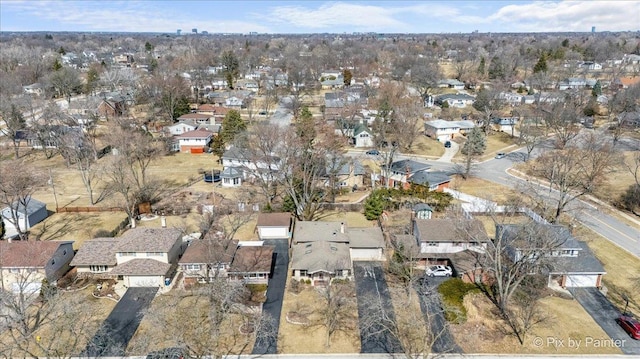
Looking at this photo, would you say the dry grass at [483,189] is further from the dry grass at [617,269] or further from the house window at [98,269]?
the house window at [98,269]

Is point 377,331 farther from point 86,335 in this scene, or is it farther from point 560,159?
point 560,159

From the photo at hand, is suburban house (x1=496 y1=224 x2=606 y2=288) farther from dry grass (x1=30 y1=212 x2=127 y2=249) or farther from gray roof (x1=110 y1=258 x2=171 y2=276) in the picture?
dry grass (x1=30 y1=212 x2=127 y2=249)

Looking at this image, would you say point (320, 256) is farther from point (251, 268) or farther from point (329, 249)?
point (251, 268)

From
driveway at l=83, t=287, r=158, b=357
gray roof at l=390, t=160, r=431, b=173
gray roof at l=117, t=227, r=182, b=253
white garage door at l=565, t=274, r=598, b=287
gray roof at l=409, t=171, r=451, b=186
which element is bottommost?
driveway at l=83, t=287, r=158, b=357

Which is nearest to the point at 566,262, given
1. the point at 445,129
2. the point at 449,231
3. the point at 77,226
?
the point at 449,231

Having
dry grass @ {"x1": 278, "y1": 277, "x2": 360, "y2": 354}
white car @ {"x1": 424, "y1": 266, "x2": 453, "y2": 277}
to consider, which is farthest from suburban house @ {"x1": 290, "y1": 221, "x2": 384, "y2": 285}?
white car @ {"x1": 424, "y1": 266, "x2": 453, "y2": 277}

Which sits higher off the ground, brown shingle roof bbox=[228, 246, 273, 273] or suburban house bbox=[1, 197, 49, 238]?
brown shingle roof bbox=[228, 246, 273, 273]
